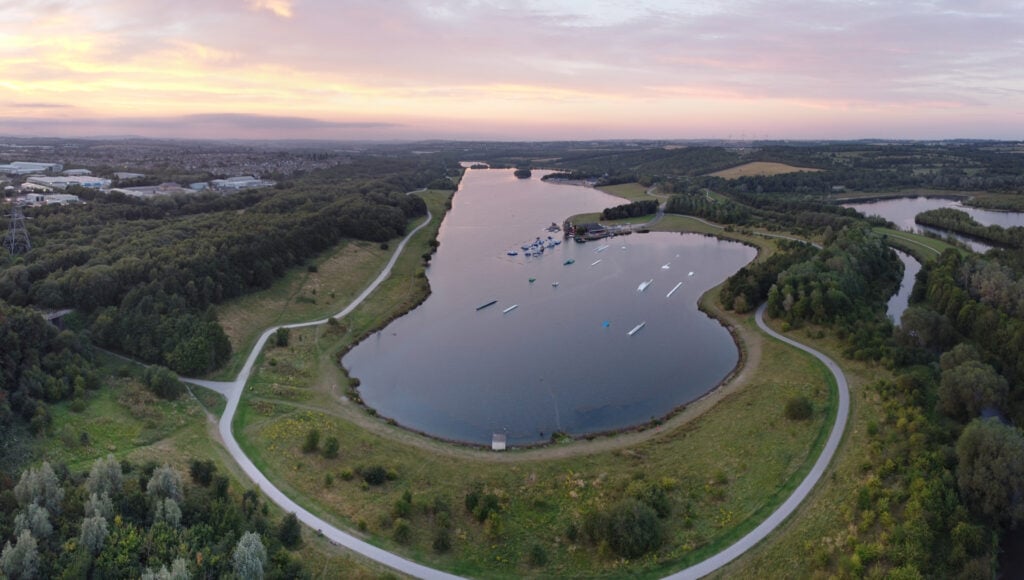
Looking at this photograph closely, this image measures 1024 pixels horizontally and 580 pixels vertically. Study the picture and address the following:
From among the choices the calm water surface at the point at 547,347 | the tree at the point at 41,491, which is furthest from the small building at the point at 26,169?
the tree at the point at 41,491

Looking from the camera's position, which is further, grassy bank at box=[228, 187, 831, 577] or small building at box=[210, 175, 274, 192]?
small building at box=[210, 175, 274, 192]

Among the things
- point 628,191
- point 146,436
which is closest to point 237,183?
point 628,191

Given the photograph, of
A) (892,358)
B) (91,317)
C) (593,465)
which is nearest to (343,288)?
(91,317)

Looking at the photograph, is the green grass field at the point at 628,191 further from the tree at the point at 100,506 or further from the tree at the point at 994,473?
the tree at the point at 100,506

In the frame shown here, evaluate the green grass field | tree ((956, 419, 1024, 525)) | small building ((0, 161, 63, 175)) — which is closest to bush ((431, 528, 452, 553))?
tree ((956, 419, 1024, 525))

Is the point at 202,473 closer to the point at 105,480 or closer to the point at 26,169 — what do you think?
the point at 105,480

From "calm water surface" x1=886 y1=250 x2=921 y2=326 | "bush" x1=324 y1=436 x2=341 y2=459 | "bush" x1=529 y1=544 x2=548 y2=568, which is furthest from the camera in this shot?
"calm water surface" x1=886 y1=250 x2=921 y2=326

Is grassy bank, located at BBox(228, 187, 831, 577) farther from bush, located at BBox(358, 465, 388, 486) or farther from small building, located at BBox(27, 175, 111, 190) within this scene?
small building, located at BBox(27, 175, 111, 190)
